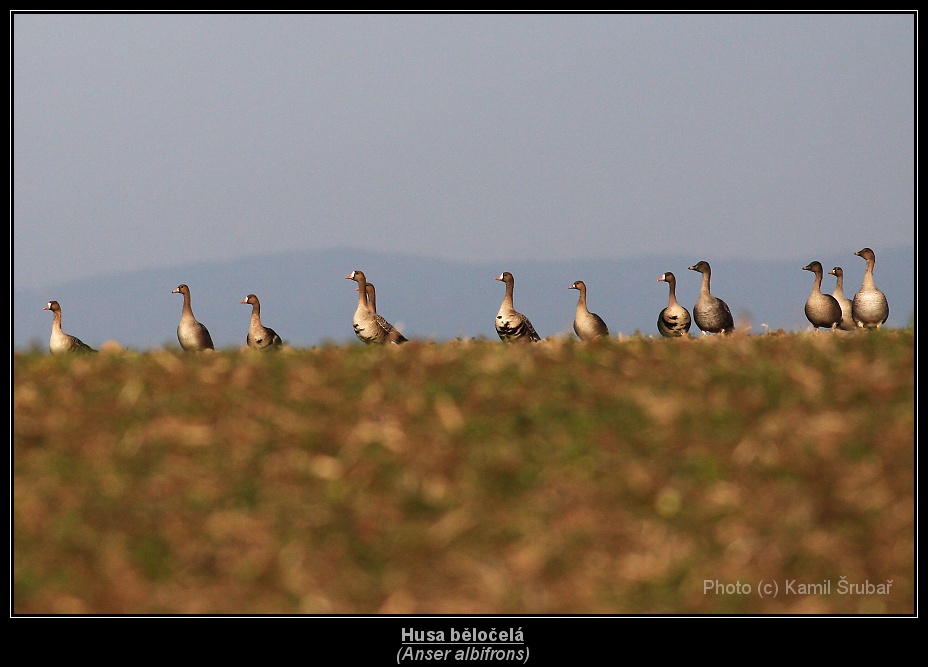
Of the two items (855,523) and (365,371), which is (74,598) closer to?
(365,371)

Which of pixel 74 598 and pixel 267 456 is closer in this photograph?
pixel 74 598

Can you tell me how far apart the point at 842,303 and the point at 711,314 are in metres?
3.15

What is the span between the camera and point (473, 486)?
9.68 m

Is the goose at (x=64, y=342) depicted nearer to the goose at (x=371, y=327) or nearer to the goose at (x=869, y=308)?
the goose at (x=371, y=327)

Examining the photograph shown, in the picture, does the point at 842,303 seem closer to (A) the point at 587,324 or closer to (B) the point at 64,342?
(A) the point at 587,324

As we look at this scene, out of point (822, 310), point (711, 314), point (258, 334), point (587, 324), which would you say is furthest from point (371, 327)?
point (822, 310)

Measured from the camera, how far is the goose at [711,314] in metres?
18.0

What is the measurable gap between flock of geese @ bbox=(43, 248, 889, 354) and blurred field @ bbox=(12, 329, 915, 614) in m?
5.55

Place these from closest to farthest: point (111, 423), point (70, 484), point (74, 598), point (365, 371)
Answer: point (74, 598), point (70, 484), point (111, 423), point (365, 371)

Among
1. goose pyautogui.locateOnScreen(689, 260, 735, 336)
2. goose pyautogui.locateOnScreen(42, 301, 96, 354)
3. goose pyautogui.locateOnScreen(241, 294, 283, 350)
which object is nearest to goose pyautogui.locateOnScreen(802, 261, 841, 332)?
goose pyautogui.locateOnScreen(689, 260, 735, 336)

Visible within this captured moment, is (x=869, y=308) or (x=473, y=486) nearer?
(x=473, y=486)
